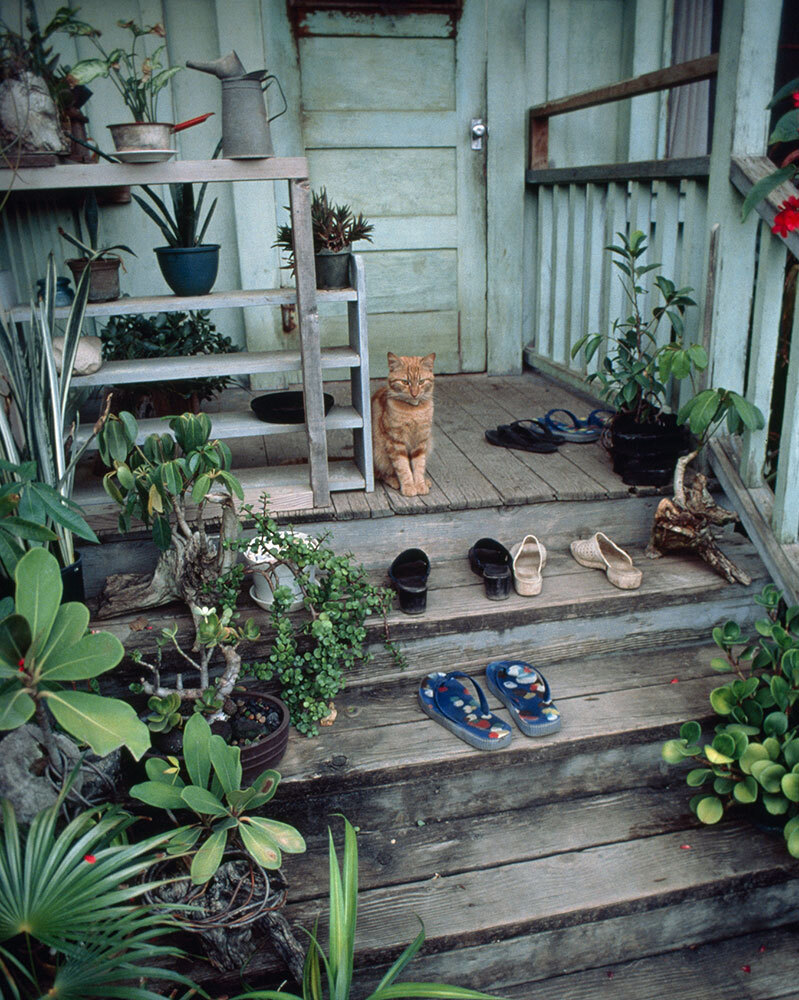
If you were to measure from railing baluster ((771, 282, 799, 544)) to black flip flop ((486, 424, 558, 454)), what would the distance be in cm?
86

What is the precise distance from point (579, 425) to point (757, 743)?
155cm

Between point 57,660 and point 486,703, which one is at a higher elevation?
point 57,660

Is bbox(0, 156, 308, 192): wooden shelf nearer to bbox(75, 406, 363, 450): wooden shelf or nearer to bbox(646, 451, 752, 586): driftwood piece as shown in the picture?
bbox(75, 406, 363, 450): wooden shelf

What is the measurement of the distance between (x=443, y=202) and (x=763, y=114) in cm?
170

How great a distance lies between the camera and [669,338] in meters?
2.88

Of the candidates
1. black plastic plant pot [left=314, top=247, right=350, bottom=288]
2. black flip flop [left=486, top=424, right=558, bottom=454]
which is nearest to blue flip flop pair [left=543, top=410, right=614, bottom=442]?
black flip flop [left=486, top=424, right=558, bottom=454]

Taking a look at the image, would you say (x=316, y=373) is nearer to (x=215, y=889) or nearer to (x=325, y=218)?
(x=325, y=218)

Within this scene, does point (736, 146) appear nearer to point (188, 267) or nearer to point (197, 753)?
point (188, 267)

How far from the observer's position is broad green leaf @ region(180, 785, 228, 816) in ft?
4.92

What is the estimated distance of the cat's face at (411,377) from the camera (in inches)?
101

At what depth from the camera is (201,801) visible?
1.51 metres

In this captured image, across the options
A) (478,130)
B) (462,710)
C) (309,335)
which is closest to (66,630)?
(462,710)

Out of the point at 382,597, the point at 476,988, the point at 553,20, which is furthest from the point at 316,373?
the point at 553,20

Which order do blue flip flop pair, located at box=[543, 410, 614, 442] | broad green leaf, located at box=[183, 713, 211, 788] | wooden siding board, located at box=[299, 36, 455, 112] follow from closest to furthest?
broad green leaf, located at box=[183, 713, 211, 788]
blue flip flop pair, located at box=[543, 410, 614, 442]
wooden siding board, located at box=[299, 36, 455, 112]
